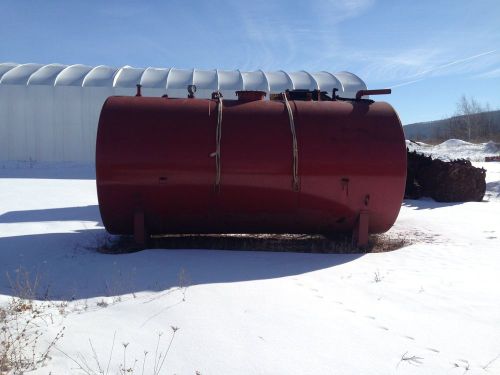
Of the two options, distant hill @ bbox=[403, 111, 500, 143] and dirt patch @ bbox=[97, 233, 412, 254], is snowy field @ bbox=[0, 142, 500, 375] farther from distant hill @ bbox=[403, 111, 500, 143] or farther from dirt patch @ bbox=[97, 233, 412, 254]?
distant hill @ bbox=[403, 111, 500, 143]

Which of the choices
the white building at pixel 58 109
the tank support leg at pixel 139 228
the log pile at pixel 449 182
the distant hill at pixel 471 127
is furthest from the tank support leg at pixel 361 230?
the distant hill at pixel 471 127

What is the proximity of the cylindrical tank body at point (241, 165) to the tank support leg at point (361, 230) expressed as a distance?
0.08 meters

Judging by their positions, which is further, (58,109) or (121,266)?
(58,109)

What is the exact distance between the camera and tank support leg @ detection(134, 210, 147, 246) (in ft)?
20.5

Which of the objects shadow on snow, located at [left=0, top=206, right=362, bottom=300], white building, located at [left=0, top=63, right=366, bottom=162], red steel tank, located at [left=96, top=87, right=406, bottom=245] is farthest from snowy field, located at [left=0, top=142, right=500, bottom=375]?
white building, located at [left=0, top=63, right=366, bottom=162]

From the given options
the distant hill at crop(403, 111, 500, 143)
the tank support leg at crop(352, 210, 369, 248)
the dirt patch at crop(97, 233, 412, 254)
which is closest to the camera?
the tank support leg at crop(352, 210, 369, 248)

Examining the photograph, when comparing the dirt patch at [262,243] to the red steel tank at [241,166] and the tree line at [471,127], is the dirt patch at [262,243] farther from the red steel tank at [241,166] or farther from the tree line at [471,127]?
the tree line at [471,127]

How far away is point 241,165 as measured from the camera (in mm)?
6250

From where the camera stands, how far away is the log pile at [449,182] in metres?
12.4

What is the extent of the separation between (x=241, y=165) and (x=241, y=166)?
13mm

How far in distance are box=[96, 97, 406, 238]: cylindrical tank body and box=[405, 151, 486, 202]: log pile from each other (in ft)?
21.4

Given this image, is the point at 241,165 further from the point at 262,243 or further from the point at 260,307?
the point at 260,307

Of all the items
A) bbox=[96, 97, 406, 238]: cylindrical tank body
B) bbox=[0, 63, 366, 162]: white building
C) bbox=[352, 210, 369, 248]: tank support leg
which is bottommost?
bbox=[352, 210, 369, 248]: tank support leg

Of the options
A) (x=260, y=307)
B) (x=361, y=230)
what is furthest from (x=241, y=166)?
(x=260, y=307)
